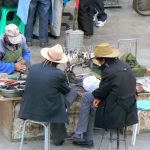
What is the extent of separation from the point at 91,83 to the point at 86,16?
4.35m

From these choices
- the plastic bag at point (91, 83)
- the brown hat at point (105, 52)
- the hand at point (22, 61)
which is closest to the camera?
the brown hat at point (105, 52)

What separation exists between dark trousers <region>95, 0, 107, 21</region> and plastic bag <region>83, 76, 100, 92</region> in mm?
4590

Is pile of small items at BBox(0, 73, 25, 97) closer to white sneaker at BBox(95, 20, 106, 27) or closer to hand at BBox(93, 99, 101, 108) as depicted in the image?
hand at BBox(93, 99, 101, 108)

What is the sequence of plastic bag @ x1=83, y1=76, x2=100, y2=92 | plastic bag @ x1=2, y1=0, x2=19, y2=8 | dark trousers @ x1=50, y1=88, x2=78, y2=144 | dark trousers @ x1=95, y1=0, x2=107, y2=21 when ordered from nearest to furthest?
dark trousers @ x1=50, y1=88, x2=78, y2=144 < plastic bag @ x1=83, y1=76, x2=100, y2=92 < plastic bag @ x1=2, y1=0, x2=19, y2=8 < dark trousers @ x1=95, y1=0, x2=107, y2=21

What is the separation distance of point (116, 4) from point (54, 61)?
745 cm

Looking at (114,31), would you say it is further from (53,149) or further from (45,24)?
(53,149)

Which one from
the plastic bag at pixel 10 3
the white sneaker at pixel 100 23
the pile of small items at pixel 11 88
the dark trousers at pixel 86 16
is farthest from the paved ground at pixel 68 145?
the white sneaker at pixel 100 23

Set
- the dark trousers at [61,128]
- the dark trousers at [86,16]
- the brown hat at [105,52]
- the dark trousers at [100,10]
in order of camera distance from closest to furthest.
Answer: the brown hat at [105,52] → the dark trousers at [61,128] → the dark trousers at [86,16] → the dark trousers at [100,10]

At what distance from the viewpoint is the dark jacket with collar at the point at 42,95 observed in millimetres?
7457

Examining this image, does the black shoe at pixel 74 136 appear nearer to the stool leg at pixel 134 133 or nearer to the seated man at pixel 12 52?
the stool leg at pixel 134 133

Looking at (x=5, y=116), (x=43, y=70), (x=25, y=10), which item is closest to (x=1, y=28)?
(x=25, y=10)

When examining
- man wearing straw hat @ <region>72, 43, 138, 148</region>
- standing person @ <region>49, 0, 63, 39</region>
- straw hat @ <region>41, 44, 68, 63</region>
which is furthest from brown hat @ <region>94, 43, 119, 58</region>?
standing person @ <region>49, 0, 63, 39</region>

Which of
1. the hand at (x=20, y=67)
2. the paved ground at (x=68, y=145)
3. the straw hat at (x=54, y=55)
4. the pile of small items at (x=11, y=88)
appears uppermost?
the straw hat at (x=54, y=55)

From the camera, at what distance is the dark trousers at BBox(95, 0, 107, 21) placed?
12650mm
